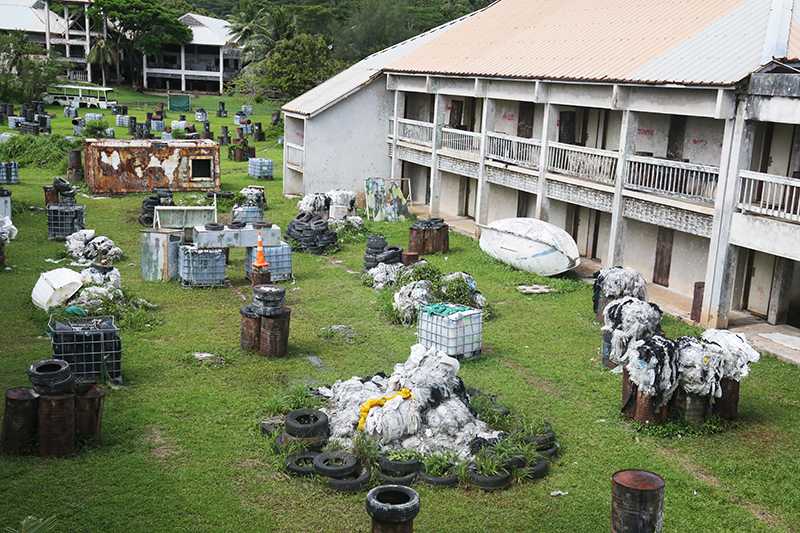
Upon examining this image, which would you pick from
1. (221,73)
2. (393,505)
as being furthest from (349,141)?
(221,73)

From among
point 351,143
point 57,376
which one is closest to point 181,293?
point 57,376

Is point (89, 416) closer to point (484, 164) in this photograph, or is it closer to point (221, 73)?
point (484, 164)

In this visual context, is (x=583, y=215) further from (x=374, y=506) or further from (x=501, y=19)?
(x=374, y=506)

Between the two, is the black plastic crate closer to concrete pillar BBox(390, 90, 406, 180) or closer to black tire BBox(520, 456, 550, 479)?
black tire BBox(520, 456, 550, 479)

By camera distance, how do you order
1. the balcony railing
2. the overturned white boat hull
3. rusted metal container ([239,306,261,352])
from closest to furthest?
rusted metal container ([239,306,261,352]) → the balcony railing → the overturned white boat hull

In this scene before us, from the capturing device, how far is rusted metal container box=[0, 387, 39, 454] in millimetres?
9055

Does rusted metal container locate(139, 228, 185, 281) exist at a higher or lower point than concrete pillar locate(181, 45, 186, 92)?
lower

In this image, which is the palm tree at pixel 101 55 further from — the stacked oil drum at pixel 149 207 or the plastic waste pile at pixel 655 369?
the plastic waste pile at pixel 655 369

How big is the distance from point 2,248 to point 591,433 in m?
14.3

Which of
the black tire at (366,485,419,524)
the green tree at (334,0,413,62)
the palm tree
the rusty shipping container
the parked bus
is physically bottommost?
the black tire at (366,485,419,524)

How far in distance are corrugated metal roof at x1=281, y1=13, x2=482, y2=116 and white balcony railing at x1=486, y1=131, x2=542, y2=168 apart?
677 centimetres

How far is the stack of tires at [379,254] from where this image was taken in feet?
61.4

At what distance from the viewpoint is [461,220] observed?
27266 mm

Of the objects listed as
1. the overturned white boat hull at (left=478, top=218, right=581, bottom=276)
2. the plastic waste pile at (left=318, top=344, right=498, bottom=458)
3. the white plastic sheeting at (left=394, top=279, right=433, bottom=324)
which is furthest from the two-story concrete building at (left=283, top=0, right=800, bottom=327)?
the plastic waste pile at (left=318, top=344, right=498, bottom=458)
